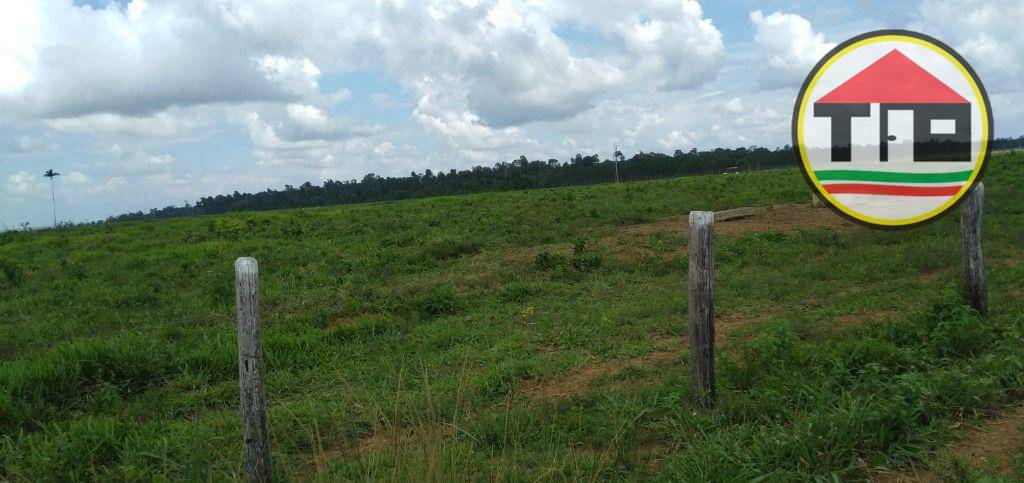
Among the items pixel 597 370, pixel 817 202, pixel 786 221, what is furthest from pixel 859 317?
pixel 817 202

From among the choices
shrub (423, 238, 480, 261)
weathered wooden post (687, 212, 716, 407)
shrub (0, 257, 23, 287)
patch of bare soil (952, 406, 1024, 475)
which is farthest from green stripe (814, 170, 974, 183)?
shrub (0, 257, 23, 287)

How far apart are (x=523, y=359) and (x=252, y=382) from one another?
3.24 meters

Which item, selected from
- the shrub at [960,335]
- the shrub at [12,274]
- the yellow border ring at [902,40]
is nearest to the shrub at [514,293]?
the yellow border ring at [902,40]

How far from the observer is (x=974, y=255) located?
5.97m

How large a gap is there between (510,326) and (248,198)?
278ft

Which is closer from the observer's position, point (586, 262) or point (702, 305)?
point (702, 305)

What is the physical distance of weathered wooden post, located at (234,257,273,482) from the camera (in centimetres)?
379

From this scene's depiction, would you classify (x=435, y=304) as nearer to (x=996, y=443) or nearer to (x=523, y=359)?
(x=523, y=359)

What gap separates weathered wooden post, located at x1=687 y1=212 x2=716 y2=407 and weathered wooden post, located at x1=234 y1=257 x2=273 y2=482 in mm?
2943

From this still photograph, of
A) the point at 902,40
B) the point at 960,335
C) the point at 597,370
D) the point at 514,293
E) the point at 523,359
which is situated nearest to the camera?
the point at 960,335

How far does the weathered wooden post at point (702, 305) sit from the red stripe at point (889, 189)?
5.25 meters

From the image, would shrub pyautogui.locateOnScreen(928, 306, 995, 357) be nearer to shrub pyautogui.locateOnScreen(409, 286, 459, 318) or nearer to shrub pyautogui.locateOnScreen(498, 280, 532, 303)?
shrub pyautogui.locateOnScreen(498, 280, 532, 303)

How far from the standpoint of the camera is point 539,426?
15.8 ft

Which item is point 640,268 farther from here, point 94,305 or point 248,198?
point 248,198
